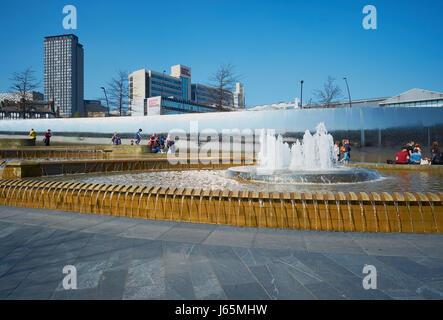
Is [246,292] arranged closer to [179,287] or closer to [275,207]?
[179,287]

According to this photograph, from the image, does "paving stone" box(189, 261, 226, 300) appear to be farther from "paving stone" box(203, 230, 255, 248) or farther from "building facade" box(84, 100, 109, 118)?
"building facade" box(84, 100, 109, 118)

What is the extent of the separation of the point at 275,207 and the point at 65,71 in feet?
549

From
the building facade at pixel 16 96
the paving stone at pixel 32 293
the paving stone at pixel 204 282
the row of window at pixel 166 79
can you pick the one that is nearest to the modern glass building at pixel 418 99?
the paving stone at pixel 204 282

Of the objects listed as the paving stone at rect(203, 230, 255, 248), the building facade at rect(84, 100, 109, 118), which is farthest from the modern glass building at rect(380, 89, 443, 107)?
the paving stone at rect(203, 230, 255, 248)

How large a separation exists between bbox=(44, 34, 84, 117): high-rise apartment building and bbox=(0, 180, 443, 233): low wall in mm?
116146

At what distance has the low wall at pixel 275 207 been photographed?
4.42m

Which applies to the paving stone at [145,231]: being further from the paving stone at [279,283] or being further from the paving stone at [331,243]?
the paving stone at [331,243]

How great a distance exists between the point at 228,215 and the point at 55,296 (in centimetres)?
284

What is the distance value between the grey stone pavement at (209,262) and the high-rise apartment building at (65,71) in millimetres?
117502

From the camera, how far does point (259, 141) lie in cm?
2347

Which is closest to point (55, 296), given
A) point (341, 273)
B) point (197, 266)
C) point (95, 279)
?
point (95, 279)

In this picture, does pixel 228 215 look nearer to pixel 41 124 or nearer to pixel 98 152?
pixel 98 152

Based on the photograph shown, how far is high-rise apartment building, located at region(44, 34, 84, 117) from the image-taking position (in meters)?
126

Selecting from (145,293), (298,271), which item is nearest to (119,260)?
(145,293)
